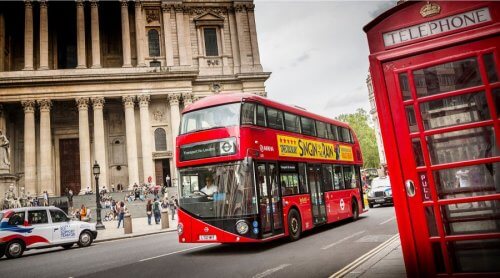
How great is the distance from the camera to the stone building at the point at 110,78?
32906 mm

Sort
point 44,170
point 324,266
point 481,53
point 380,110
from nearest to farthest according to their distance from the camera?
point 481,53, point 380,110, point 324,266, point 44,170

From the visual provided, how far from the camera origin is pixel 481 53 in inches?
133

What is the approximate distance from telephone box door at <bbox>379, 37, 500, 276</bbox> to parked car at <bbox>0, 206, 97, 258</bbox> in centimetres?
1239

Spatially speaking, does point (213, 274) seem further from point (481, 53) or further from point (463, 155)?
point (481, 53)

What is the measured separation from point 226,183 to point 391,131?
220 inches

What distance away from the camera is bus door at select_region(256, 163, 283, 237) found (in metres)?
9.11

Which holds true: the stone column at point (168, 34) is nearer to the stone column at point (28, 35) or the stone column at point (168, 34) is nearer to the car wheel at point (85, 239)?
the stone column at point (28, 35)

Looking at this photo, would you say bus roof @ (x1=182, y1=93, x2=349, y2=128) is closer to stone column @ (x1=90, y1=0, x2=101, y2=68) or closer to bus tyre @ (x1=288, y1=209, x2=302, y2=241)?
bus tyre @ (x1=288, y1=209, x2=302, y2=241)

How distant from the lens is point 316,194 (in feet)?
39.0

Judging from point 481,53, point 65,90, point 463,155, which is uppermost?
point 65,90

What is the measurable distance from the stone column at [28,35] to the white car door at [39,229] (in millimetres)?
26541

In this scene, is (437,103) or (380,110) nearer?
(437,103)

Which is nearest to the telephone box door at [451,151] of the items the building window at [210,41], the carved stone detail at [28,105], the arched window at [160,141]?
the arched window at [160,141]

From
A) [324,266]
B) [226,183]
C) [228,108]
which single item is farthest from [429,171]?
[228,108]
